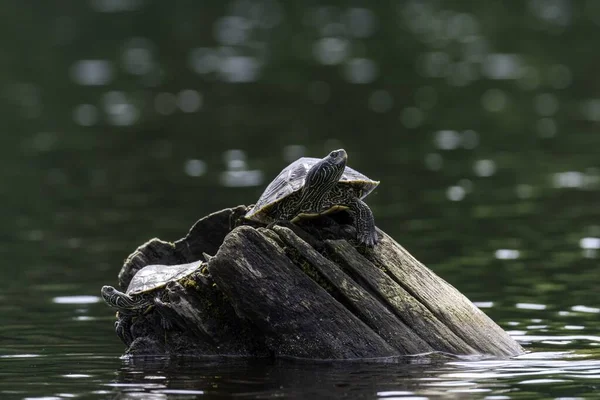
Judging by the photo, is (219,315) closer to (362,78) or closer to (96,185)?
(96,185)

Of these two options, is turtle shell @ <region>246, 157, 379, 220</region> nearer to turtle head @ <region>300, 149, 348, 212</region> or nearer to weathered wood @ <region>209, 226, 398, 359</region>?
turtle head @ <region>300, 149, 348, 212</region>

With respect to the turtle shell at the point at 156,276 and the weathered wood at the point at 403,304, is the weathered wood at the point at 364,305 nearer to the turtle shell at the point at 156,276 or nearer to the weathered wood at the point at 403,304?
the weathered wood at the point at 403,304

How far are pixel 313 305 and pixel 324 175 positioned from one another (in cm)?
107

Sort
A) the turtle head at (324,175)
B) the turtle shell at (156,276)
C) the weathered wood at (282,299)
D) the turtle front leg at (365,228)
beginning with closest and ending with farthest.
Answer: the weathered wood at (282,299) → the turtle head at (324,175) → the turtle front leg at (365,228) → the turtle shell at (156,276)

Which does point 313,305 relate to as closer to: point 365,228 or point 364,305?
point 364,305

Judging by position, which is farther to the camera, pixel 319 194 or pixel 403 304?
pixel 319 194

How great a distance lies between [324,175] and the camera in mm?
10594

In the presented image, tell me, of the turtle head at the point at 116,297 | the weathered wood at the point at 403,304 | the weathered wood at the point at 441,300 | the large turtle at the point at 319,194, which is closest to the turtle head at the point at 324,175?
the large turtle at the point at 319,194

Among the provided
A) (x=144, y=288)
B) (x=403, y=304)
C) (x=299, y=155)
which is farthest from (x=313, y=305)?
(x=299, y=155)

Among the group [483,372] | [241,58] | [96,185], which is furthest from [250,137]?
[483,372]

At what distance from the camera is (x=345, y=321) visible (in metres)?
10.5

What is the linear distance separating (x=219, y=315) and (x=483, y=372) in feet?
7.56

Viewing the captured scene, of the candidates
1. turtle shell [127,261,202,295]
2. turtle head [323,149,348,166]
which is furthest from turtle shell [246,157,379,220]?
turtle shell [127,261,202,295]

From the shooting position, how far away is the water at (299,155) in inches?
419
